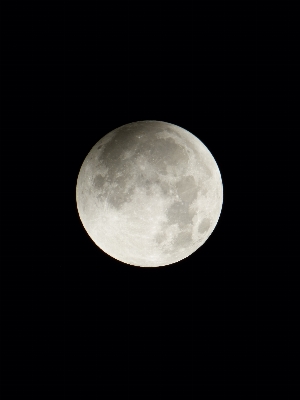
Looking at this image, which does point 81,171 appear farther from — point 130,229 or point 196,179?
point 196,179

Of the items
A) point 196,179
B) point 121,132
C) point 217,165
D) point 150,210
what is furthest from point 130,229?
point 217,165

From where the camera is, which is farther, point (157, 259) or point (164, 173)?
point (157, 259)

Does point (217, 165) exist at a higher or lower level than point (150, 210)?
higher

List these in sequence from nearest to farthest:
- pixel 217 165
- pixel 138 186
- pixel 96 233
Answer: pixel 138 186, pixel 96 233, pixel 217 165

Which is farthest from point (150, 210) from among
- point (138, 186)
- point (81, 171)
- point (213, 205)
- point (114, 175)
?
point (81, 171)

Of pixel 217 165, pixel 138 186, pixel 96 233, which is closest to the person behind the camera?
pixel 138 186

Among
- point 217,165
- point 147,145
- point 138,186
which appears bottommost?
point 138,186
